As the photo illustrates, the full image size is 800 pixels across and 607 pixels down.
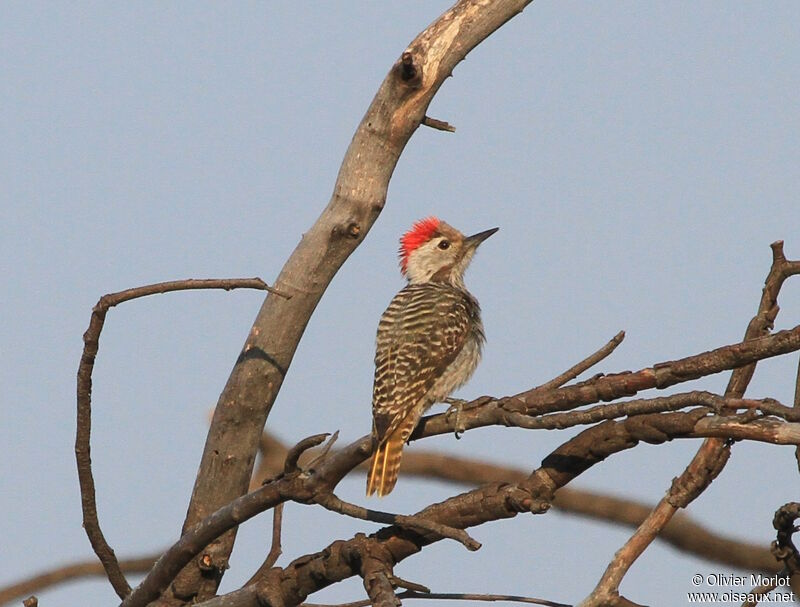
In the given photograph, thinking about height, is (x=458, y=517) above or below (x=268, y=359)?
below

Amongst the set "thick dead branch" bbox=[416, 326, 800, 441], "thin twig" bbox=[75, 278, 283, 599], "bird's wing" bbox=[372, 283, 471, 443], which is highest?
"bird's wing" bbox=[372, 283, 471, 443]

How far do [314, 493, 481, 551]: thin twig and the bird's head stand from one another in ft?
18.1

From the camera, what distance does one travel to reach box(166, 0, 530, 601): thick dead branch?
673 cm

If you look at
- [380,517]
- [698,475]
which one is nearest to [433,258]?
[698,475]

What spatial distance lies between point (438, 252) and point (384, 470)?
3477 millimetres

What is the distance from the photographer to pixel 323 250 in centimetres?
A: 690

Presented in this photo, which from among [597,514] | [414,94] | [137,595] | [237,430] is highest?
[414,94]

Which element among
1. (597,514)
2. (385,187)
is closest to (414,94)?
(385,187)

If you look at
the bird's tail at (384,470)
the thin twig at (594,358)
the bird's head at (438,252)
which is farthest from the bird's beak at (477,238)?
the thin twig at (594,358)

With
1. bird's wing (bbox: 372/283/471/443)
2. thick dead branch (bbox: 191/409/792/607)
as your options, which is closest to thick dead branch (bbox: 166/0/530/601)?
bird's wing (bbox: 372/283/471/443)

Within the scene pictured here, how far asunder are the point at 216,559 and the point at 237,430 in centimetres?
76

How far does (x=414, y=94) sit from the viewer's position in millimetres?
6727

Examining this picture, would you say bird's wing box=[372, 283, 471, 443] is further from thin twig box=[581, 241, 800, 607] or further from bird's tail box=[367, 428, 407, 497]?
thin twig box=[581, 241, 800, 607]

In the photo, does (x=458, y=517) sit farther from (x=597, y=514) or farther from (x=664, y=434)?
(x=597, y=514)
